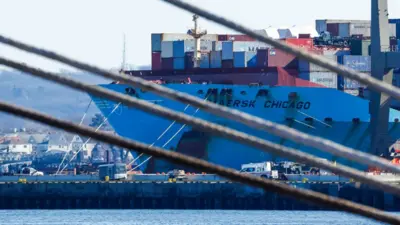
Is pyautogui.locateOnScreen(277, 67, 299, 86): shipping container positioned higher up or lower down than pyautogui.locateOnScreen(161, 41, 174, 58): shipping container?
lower down

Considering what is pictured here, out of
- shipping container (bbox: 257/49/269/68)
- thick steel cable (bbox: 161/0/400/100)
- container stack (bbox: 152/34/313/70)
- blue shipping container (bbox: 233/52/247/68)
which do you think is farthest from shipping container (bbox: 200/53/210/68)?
thick steel cable (bbox: 161/0/400/100)

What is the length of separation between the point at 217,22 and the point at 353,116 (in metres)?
49.8

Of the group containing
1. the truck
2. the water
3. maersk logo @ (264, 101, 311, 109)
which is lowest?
the water

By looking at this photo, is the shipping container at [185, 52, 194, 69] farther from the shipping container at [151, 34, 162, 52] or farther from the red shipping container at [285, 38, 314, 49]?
the red shipping container at [285, 38, 314, 49]

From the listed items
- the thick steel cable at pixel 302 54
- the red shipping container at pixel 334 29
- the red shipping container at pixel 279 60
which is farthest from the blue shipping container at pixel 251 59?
the thick steel cable at pixel 302 54

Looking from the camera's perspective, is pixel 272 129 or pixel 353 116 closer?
pixel 272 129

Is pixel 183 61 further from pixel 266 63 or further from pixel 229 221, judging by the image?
pixel 229 221

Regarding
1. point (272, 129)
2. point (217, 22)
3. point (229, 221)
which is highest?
point (217, 22)

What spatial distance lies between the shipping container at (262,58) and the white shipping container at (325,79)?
207cm

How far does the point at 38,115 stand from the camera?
14.4ft

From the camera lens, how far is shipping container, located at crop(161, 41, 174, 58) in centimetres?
5944

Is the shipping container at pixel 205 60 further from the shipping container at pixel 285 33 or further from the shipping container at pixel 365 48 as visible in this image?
the shipping container at pixel 285 33

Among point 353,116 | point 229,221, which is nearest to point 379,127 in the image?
point 353,116

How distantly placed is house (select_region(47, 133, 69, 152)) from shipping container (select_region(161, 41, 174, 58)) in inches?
3703
